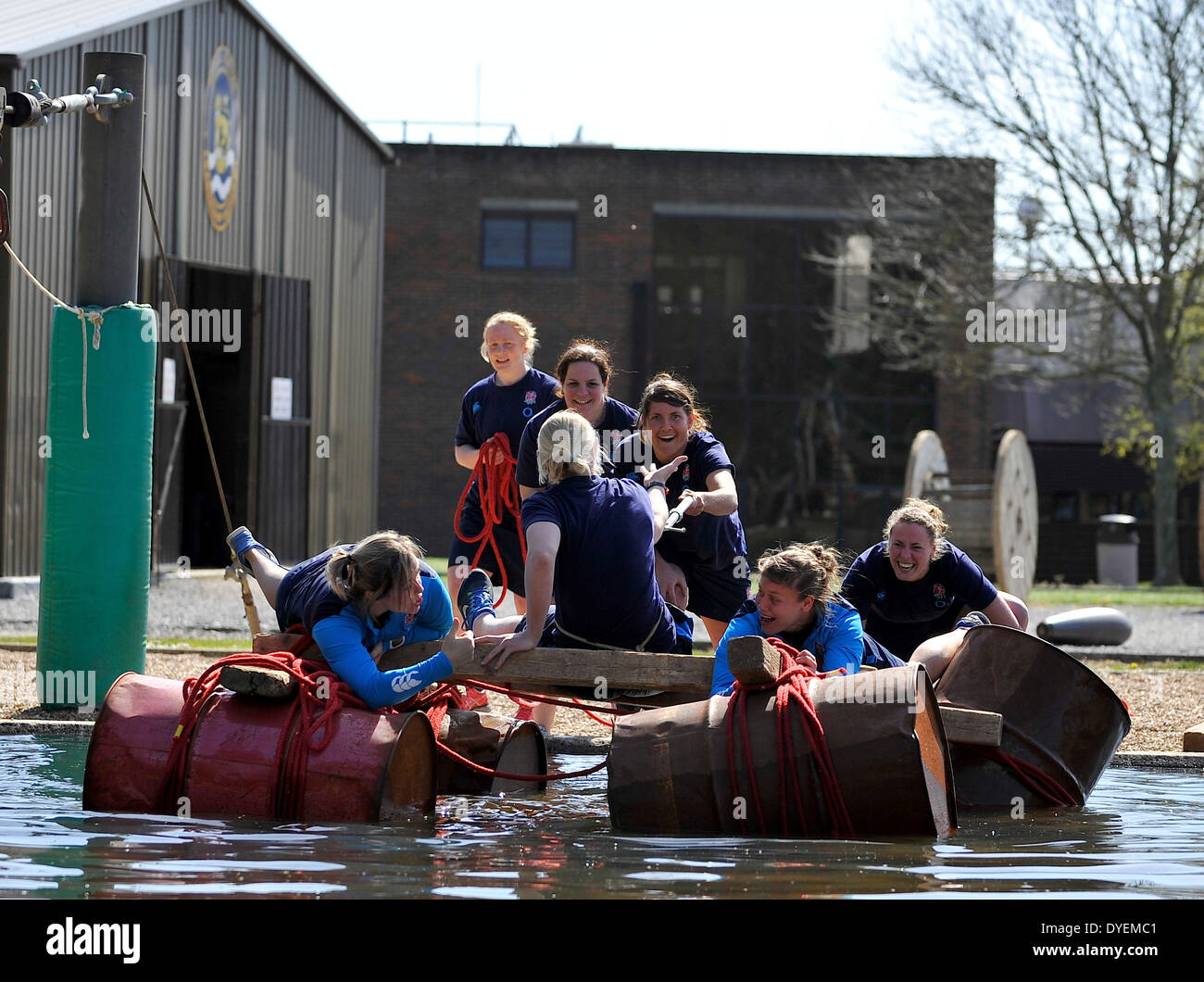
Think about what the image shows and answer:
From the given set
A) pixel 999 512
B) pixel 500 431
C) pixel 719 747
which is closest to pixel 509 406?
pixel 500 431

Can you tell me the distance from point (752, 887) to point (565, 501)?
1.97 m

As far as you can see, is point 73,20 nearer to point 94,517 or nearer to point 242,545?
point 94,517

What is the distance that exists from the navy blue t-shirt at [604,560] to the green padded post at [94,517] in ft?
A: 10.0

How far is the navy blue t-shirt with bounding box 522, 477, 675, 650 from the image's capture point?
6293 mm

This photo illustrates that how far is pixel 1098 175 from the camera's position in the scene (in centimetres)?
2723

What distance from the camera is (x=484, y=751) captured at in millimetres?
6965

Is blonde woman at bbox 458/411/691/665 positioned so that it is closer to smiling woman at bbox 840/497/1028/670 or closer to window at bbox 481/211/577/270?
smiling woman at bbox 840/497/1028/670

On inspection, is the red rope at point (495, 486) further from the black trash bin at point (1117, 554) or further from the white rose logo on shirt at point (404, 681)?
the black trash bin at point (1117, 554)

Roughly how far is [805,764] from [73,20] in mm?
15179

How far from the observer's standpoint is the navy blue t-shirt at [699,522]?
7566mm

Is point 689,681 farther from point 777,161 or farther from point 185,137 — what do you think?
point 777,161

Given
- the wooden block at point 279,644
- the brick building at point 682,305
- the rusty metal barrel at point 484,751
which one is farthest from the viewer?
the brick building at point 682,305

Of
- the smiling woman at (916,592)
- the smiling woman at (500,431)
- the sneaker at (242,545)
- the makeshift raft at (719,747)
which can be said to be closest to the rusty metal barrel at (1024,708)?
the makeshift raft at (719,747)
